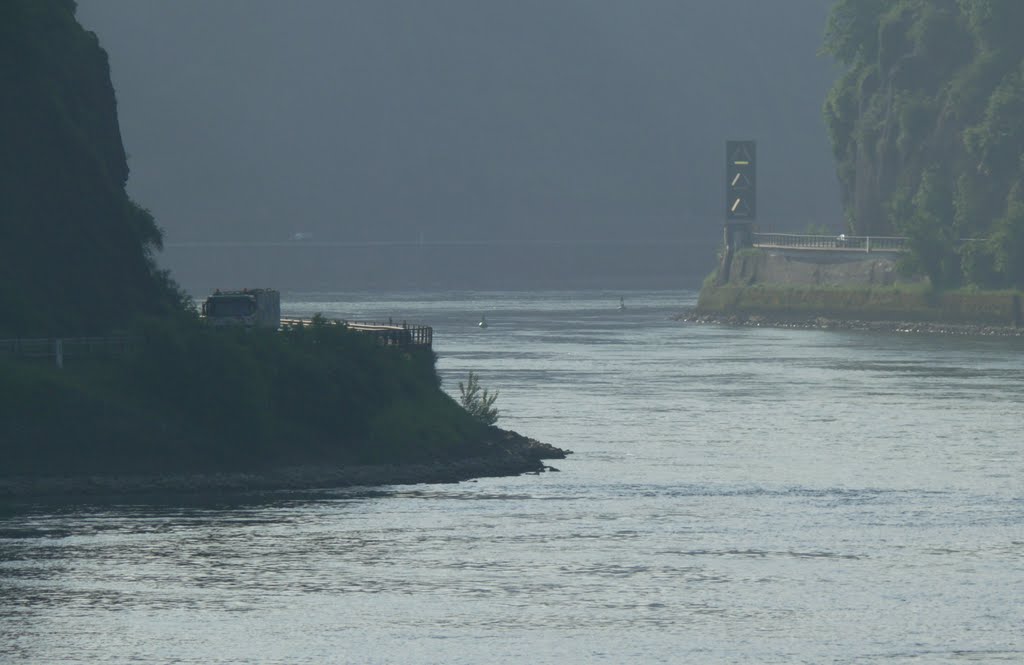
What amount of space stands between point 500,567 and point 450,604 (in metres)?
5.38

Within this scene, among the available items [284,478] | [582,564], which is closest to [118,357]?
[284,478]

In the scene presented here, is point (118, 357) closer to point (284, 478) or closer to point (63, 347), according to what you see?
point (63, 347)

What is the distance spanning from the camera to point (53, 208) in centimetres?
9356

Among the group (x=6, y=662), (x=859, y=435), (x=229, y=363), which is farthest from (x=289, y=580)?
(x=859, y=435)

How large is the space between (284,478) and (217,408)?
12.4ft

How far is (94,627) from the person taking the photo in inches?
2367

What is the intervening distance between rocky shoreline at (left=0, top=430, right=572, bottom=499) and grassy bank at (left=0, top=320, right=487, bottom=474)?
491mm

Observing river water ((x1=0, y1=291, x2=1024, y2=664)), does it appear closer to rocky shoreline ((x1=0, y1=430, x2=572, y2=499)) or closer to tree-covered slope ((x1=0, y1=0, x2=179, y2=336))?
rocky shoreline ((x1=0, y1=430, x2=572, y2=499))

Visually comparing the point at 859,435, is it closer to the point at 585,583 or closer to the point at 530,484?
the point at 530,484

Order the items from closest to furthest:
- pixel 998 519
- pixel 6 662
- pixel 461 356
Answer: pixel 6 662, pixel 998 519, pixel 461 356

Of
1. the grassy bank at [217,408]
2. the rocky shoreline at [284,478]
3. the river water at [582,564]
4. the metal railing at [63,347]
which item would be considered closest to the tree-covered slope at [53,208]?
the metal railing at [63,347]

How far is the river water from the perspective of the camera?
193 feet

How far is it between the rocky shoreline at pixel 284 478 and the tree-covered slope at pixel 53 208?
11063mm

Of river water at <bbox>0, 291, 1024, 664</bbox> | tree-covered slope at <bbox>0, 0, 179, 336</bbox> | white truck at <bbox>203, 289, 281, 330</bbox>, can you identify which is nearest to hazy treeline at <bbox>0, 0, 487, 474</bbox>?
tree-covered slope at <bbox>0, 0, 179, 336</bbox>
